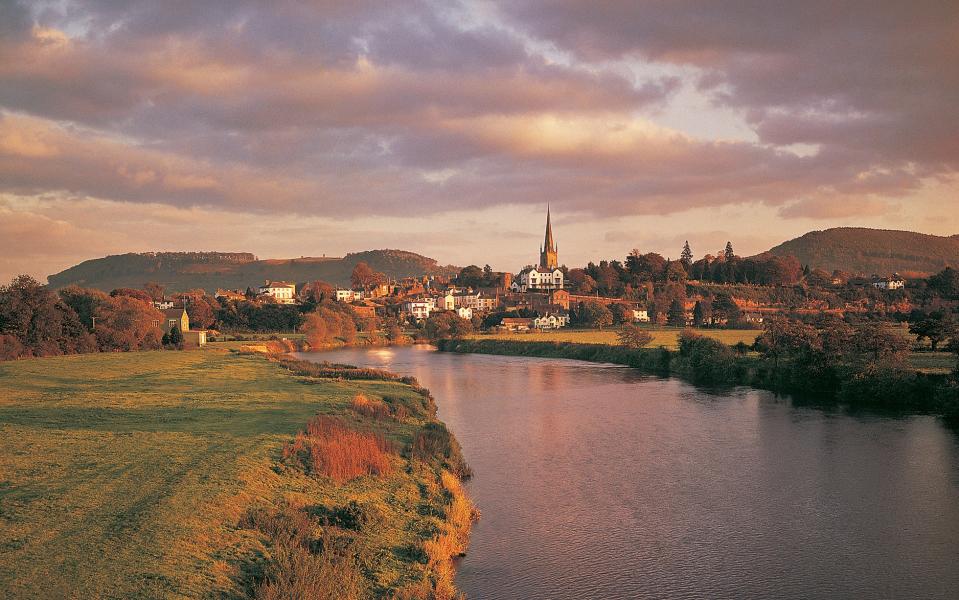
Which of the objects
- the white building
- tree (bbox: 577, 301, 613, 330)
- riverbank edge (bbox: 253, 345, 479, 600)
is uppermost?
the white building

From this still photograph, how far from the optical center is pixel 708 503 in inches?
811

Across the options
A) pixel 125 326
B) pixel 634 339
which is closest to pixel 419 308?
pixel 634 339

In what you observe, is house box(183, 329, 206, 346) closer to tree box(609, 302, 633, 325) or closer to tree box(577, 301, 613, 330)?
tree box(577, 301, 613, 330)

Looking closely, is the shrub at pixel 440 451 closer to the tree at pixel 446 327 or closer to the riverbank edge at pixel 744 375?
the riverbank edge at pixel 744 375

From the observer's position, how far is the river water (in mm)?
15094

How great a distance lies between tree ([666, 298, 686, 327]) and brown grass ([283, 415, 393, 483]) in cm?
9591

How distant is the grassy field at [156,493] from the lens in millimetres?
10594

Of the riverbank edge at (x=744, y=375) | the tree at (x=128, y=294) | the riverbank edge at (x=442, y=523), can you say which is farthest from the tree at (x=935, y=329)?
the tree at (x=128, y=294)

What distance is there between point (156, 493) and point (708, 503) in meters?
15.4

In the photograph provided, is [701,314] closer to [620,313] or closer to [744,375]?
[620,313]

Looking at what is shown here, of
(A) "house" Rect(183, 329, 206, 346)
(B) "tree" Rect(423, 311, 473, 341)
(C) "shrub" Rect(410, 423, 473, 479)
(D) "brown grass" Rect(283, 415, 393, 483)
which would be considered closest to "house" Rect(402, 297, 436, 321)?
(B) "tree" Rect(423, 311, 473, 341)

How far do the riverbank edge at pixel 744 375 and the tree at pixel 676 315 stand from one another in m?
35.7

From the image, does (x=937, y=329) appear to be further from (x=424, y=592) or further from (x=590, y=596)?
(x=424, y=592)

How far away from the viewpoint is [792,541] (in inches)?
690
